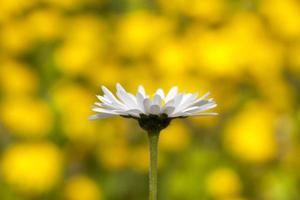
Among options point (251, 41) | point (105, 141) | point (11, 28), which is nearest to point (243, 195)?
point (105, 141)

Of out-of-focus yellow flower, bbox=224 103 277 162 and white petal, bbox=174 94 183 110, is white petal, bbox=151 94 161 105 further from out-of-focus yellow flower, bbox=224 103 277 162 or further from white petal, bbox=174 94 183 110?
out-of-focus yellow flower, bbox=224 103 277 162

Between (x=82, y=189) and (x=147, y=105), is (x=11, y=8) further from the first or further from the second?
(x=147, y=105)

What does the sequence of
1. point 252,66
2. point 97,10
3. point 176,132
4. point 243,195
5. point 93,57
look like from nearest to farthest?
point 243,195 < point 176,132 < point 252,66 < point 93,57 < point 97,10

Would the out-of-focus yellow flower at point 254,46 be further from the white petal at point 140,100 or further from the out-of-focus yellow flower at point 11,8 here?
the white petal at point 140,100

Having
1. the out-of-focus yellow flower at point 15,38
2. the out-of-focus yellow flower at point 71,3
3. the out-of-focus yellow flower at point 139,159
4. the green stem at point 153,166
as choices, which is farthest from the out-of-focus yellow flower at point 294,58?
the green stem at point 153,166

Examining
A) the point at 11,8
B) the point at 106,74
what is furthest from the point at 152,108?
the point at 11,8

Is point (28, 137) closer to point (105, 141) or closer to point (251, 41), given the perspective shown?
point (105, 141)
